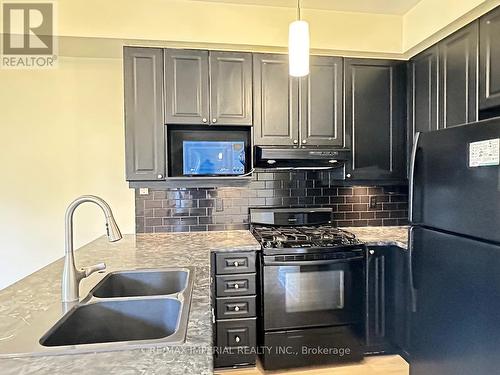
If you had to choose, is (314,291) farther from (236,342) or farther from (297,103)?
(297,103)

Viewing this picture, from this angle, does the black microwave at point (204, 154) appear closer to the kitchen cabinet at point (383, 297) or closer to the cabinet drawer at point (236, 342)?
the cabinet drawer at point (236, 342)

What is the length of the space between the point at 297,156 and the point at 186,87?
40.2 inches

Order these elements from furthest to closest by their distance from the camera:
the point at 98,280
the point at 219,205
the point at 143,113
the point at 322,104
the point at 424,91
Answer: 1. the point at 219,205
2. the point at 322,104
3. the point at 424,91
4. the point at 143,113
5. the point at 98,280

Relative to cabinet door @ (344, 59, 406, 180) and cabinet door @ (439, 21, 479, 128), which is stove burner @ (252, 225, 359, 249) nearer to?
cabinet door @ (344, 59, 406, 180)

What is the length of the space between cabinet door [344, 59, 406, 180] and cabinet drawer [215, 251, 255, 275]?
1.15 metres

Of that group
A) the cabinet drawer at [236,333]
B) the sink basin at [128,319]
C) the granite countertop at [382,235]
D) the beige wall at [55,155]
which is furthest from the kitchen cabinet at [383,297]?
the beige wall at [55,155]

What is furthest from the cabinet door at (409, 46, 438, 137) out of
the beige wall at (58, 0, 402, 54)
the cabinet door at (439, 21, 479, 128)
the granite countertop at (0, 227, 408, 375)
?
the granite countertop at (0, 227, 408, 375)

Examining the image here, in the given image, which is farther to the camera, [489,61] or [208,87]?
[208,87]

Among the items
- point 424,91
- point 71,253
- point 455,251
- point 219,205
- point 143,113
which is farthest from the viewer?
point 219,205

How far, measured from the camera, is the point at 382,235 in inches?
108

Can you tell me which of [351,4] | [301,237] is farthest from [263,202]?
[351,4]

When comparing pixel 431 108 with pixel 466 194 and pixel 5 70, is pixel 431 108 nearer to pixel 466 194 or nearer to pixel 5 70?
pixel 466 194

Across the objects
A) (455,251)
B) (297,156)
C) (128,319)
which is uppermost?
(297,156)

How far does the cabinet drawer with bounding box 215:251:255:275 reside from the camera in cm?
240
